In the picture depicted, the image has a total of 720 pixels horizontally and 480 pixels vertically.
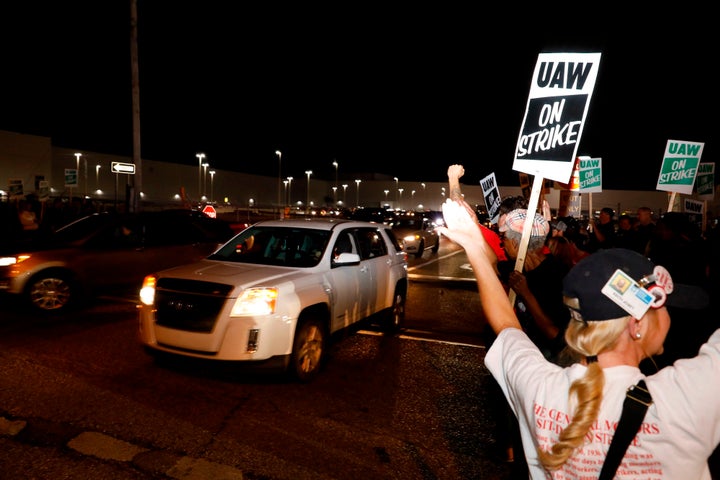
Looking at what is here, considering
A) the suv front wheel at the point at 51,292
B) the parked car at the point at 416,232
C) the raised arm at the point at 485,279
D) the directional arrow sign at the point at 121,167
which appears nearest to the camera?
the raised arm at the point at 485,279

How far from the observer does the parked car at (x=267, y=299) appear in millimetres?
4828

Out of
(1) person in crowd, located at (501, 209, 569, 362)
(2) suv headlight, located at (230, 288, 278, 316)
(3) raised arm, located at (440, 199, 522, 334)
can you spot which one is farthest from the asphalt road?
(3) raised arm, located at (440, 199, 522, 334)

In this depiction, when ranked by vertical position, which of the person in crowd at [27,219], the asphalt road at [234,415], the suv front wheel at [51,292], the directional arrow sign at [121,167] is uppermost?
the directional arrow sign at [121,167]

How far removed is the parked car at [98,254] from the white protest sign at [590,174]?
9089 mm

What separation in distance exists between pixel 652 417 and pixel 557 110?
2604mm

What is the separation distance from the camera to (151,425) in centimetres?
415

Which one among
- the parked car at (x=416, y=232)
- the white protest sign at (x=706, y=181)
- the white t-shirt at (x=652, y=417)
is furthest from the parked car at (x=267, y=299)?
the parked car at (x=416, y=232)

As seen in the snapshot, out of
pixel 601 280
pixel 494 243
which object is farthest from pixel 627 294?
pixel 494 243

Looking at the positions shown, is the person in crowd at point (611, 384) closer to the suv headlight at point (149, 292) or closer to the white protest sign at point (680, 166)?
the suv headlight at point (149, 292)

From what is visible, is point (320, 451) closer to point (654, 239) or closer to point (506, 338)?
point (506, 338)

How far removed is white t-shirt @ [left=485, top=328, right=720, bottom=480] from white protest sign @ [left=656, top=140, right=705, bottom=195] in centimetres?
860

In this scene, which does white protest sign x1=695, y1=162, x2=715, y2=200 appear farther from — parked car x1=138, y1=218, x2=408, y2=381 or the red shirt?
parked car x1=138, y1=218, x2=408, y2=381

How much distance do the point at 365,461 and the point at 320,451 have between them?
1.25ft

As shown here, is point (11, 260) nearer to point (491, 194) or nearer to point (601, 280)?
point (491, 194)
